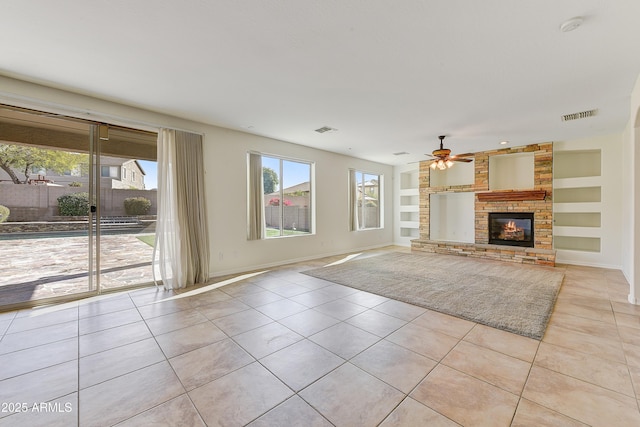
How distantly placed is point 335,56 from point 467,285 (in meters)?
3.85

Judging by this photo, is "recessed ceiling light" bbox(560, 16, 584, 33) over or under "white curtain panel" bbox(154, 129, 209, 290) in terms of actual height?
over

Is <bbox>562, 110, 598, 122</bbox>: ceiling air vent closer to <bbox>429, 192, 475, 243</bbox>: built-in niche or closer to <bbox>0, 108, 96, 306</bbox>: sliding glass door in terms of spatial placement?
<bbox>429, 192, 475, 243</bbox>: built-in niche

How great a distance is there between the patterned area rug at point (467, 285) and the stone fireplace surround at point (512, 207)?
0.34m

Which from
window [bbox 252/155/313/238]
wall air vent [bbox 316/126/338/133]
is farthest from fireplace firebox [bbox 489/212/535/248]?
wall air vent [bbox 316/126/338/133]

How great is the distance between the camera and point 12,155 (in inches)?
131

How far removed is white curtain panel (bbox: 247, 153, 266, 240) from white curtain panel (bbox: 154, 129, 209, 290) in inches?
39.3

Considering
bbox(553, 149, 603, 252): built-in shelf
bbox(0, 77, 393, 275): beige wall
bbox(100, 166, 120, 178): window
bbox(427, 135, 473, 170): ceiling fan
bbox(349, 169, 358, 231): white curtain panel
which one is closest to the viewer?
bbox(0, 77, 393, 275): beige wall

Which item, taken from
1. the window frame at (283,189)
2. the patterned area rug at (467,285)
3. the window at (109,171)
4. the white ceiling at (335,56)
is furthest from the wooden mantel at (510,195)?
the window at (109,171)

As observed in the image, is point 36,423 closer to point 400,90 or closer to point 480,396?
point 480,396

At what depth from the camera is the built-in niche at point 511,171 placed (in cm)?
670

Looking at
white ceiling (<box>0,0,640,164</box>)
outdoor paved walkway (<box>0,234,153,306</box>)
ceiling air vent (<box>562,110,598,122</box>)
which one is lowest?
outdoor paved walkway (<box>0,234,153,306</box>)

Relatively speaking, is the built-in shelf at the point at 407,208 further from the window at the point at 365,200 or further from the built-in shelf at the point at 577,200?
the built-in shelf at the point at 577,200

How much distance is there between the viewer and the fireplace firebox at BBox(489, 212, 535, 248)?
21.2ft

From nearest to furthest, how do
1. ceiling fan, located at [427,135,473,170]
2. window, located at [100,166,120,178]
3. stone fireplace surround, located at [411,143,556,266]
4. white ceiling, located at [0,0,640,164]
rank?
white ceiling, located at [0,0,640,164] < window, located at [100,166,120,178] < ceiling fan, located at [427,135,473,170] < stone fireplace surround, located at [411,143,556,266]
